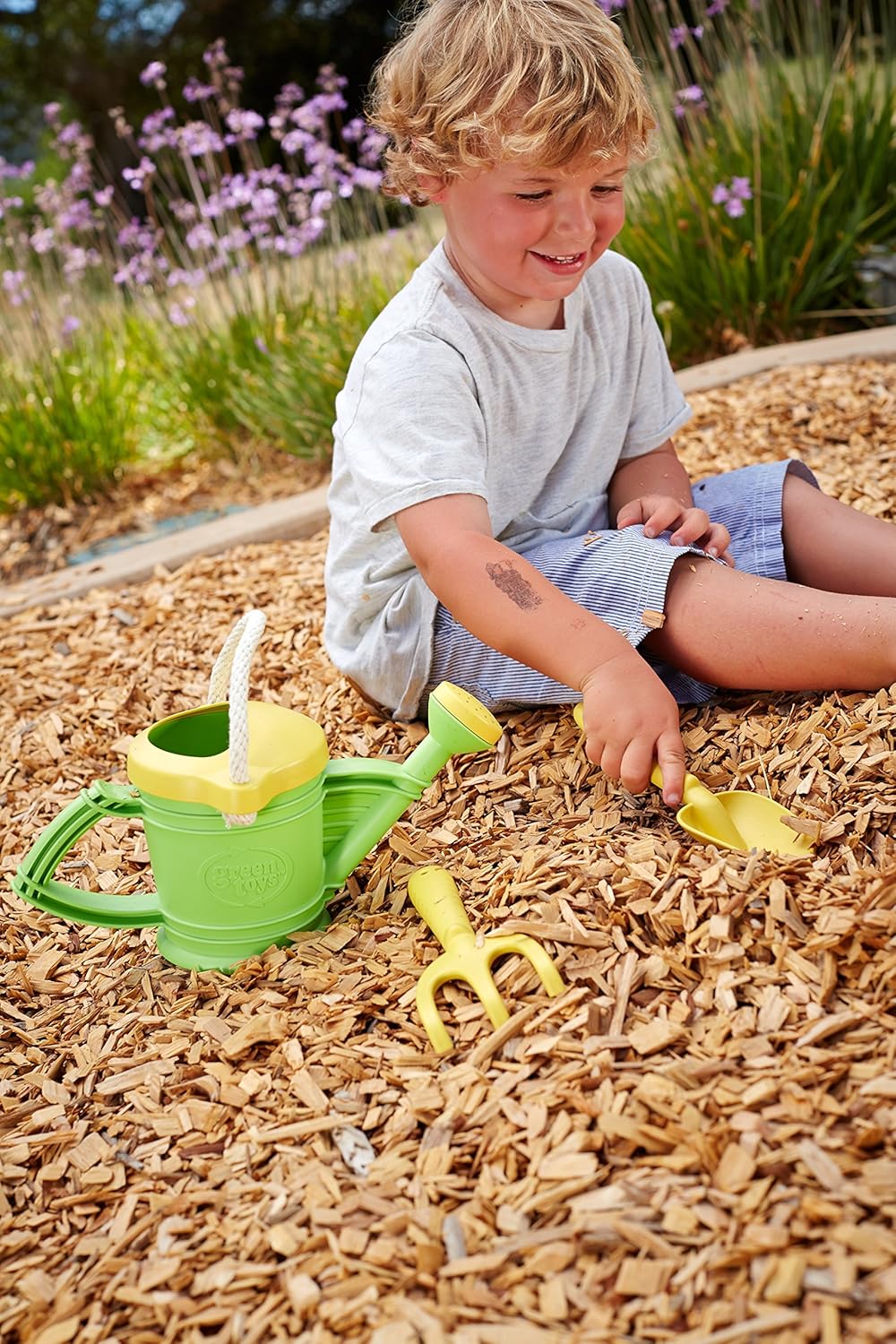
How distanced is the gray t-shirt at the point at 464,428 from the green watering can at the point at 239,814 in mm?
425

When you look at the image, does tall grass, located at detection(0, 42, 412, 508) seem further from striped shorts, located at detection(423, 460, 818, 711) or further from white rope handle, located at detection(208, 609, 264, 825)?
white rope handle, located at detection(208, 609, 264, 825)

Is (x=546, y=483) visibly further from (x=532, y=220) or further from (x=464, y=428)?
(x=532, y=220)

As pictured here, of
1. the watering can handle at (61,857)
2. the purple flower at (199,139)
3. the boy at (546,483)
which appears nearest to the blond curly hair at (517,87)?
the boy at (546,483)

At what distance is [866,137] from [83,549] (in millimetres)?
2990

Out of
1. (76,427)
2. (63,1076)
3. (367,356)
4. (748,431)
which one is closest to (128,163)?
(76,427)

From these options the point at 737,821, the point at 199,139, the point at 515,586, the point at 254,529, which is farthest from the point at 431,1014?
the point at 199,139

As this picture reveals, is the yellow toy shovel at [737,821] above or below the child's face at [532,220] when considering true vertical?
below

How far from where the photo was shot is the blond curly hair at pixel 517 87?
71.5 inches

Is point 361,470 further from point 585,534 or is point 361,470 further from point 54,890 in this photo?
point 54,890

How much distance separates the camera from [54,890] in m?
1.67

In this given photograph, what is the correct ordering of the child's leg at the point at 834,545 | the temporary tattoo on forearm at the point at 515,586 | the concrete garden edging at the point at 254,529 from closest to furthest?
1. the temporary tattoo on forearm at the point at 515,586
2. the child's leg at the point at 834,545
3. the concrete garden edging at the point at 254,529

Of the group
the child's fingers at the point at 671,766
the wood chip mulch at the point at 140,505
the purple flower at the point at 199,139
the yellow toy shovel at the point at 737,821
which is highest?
the purple flower at the point at 199,139

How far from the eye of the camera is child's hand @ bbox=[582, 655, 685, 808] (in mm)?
1699

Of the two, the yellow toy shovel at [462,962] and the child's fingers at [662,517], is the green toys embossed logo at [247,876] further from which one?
the child's fingers at [662,517]
